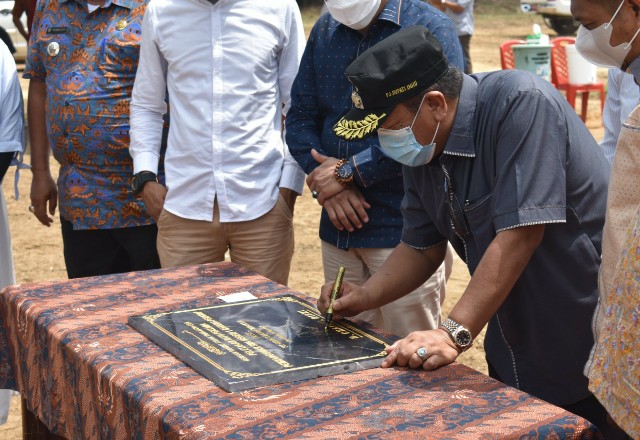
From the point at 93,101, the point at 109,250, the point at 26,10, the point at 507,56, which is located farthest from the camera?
the point at 507,56

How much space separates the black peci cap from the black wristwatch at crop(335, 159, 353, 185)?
887 mm

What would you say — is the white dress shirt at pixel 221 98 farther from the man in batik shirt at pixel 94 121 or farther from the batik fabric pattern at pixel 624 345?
the batik fabric pattern at pixel 624 345

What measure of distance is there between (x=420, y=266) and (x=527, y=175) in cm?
53

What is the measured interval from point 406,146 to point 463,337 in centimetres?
49

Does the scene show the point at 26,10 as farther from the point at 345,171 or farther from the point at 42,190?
the point at 345,171

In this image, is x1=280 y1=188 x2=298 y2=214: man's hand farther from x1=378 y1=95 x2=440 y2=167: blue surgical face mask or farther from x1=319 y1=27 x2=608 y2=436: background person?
x1=378 y1=95 x2=440 y2=167: blue surgical face mask

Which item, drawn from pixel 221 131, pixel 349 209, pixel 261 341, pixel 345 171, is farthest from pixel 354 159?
pixel 261 341

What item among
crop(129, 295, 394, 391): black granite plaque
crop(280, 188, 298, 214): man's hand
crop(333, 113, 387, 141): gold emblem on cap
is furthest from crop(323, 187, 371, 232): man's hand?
crop(333, 113, 387, 141): gold emblem on cap

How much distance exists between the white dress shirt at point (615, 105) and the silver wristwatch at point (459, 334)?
148 cm

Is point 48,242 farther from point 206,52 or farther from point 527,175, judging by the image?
point 527,175

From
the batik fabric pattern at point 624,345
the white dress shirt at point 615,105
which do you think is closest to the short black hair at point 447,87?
the batik fabric pattern at point 624,345

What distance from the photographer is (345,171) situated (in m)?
3.46

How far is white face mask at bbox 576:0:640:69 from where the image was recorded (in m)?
2.36

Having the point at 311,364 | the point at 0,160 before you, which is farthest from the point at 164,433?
the point at 0,160
